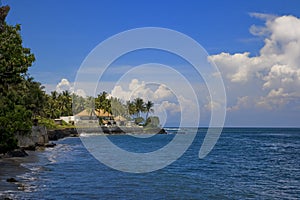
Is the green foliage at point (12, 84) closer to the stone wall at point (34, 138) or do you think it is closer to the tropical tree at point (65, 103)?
the stone wall at point (34, 138)

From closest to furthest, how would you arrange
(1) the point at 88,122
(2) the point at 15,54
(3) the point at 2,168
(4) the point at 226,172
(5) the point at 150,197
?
(5) the point at 150,197 < (2) the point at 15,54 < (3) the point at 2,168 < (4) the point at 226,172 < (1) the point at 88,122

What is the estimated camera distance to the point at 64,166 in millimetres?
45812

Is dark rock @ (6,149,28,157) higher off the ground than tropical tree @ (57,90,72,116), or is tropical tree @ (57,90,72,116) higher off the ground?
tropical tree @ (57,90,72,116)

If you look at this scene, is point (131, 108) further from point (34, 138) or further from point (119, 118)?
point (34, 138)

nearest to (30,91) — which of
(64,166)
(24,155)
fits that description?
(24,155)

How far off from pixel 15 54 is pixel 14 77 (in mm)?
2704

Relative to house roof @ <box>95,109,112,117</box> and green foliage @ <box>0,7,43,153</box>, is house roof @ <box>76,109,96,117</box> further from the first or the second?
green foliage @ <box>0,7,43,153</box>

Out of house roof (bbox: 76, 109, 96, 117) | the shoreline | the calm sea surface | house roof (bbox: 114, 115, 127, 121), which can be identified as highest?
house roof (bbox: 76, 109, 96, 117)

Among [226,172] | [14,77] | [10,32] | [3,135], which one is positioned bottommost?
[226,172]

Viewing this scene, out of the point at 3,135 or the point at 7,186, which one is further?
the point at 3,135

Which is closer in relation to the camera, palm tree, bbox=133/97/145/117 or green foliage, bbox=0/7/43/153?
green foliage, bbox=0/7/43/153

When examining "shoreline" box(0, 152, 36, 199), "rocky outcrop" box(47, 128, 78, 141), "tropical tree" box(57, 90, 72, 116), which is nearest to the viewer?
"shoreline" box(0, 152, 36, 199)

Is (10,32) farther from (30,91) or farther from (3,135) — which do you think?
(30,91)

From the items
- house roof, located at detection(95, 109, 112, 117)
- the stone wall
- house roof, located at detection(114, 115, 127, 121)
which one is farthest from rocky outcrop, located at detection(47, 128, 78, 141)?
house roof, located at detection(114, 115, 127, 121)
